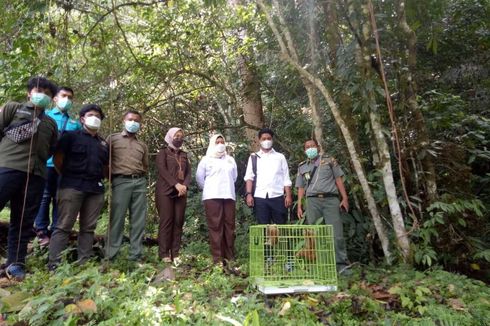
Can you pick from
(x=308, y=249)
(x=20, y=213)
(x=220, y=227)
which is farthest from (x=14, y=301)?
(x=308, y=249)

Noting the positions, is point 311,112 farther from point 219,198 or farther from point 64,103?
point 64,103

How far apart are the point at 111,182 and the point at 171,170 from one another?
0.66 m

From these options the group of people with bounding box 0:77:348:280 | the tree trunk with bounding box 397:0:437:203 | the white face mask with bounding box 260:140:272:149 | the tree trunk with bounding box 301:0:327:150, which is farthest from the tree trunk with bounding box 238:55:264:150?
the tree trunk with bounding box 397:0:437:203

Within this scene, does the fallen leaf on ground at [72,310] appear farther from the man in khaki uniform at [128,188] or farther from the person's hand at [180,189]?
the person's hand at [180,189]

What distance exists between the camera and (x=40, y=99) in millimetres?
3578

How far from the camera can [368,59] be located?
15.8 ft

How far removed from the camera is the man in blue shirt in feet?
13.1

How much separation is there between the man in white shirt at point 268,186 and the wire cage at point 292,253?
978 mm

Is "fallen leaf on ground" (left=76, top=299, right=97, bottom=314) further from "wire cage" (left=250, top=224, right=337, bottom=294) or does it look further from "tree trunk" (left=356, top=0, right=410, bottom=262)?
"tree trunk" (left=356, top=0, right=410, bottom=262)

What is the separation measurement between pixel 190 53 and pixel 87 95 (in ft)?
5.75

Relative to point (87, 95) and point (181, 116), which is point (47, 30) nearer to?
point (87, 95)

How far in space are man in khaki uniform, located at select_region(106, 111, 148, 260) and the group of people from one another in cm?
1

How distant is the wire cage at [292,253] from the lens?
3.69 m

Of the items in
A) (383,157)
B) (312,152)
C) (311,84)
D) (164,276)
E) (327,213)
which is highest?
(311,84)
